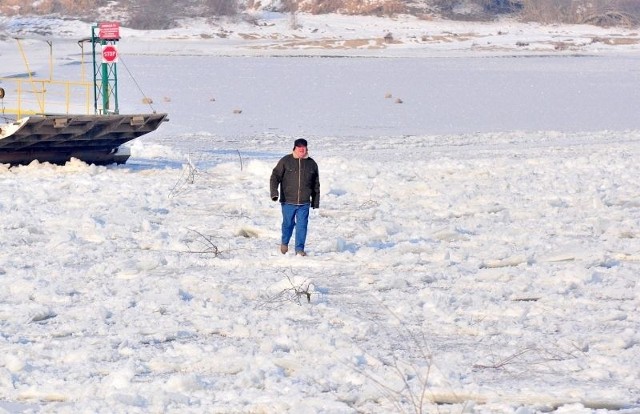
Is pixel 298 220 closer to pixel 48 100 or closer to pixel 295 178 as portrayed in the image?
pixel 295 178

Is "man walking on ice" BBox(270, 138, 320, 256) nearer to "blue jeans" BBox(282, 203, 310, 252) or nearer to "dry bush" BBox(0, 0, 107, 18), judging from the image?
"blue jeans" BBox(282, 203, 310, 252)

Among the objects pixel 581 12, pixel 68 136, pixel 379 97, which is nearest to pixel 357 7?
pixel 581 12

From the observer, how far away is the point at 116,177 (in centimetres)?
1708

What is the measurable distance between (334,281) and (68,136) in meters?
9.07

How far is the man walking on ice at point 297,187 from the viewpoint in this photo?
11.1 m

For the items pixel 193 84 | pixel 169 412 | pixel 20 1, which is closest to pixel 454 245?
pixel 169 412

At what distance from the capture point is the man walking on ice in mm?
11117

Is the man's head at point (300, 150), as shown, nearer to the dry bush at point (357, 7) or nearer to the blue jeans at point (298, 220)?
the blue jeans at point (298, 220)

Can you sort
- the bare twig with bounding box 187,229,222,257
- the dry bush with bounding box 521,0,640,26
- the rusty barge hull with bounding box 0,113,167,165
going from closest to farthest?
1. the bare twig with bounding box 187,229,222,257
2. the rusty barge hull with bounding box 0,113,167,165
3. the dry bush with bounding box 521,0,640,26

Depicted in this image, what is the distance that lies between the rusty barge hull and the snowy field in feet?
1.55

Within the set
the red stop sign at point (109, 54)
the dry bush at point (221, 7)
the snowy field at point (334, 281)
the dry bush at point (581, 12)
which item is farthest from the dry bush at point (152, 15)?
the red stop sign at point (109, 54)

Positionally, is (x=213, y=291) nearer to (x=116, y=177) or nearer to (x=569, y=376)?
(x=569, y=376)

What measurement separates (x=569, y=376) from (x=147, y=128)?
12.2 metres

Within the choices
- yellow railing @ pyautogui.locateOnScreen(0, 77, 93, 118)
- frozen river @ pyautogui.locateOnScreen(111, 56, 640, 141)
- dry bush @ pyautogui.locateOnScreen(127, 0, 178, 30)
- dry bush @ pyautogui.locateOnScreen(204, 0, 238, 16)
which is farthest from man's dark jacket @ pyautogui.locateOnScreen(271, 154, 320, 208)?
dry bush @ pyautogui.locateOnScreen(204, 0, 238, 16)
